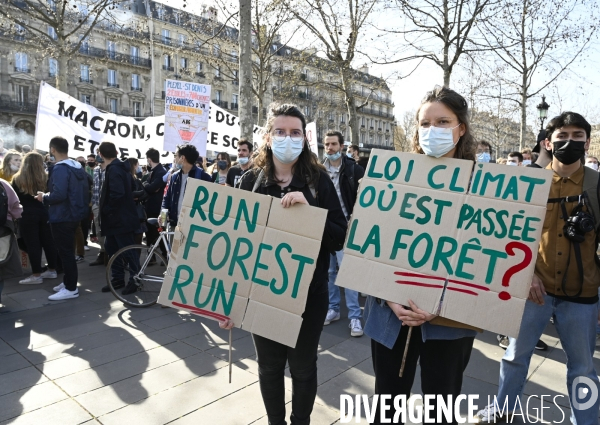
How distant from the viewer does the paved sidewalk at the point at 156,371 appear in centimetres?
289

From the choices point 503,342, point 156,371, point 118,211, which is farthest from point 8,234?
point 503,342

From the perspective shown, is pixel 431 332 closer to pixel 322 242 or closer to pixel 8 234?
pixel 322 242

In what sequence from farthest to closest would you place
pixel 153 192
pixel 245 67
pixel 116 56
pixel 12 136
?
pixel 116 56 < pixel 12 136 < pixel 245 67 < pixel 153 192

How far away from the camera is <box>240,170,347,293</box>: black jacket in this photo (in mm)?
2275

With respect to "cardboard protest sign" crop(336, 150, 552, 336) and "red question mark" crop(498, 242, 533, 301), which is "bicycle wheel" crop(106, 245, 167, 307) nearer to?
"cardboard protest sign" crop(336, 150, 552, 336)

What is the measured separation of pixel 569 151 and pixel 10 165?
7.35 metres

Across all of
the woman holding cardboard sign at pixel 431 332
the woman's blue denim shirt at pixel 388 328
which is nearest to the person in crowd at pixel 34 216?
the woman's blue denim shirt at pixel 388 328

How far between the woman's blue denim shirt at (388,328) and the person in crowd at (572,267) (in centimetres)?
78

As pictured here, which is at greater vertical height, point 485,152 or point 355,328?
point 485,152

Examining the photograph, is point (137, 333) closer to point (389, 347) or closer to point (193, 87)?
point (389, 347)

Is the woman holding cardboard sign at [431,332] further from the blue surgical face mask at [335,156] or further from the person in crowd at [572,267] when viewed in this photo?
the blue surgical face mask at [335,156]

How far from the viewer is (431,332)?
1949 mm

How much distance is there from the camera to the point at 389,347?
199 centimetres

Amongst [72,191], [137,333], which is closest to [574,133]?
[137,333]
